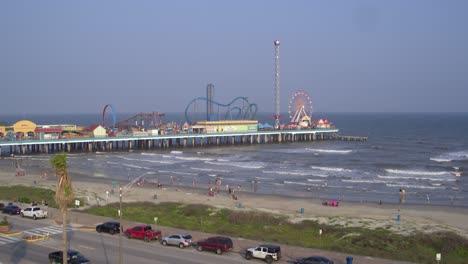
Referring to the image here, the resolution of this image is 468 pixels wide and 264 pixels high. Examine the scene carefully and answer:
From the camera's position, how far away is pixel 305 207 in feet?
133

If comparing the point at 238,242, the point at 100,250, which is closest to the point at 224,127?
the point at 238,242

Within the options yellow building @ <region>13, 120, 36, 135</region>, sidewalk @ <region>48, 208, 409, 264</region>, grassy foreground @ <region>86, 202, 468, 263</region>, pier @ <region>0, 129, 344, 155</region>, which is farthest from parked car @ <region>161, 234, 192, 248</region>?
yellow building @ <region>13, 120, 36, 135</region>

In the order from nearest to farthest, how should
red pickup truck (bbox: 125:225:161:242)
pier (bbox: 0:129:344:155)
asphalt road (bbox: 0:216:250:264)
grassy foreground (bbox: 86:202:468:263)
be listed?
asphalt road (bbox: 0:216:250:264) < grassy foreground (bbox: 86:202:468:263) < red pickup truck (bbox: 125:225:161:242) < pier (bbox: 0:129:344:155)

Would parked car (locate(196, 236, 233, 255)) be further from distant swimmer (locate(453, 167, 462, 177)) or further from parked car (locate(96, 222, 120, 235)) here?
distant swimmer (locate(453, 167, 462, 177))

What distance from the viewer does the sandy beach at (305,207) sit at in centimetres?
3325

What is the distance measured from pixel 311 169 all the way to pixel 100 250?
4640 centimetres

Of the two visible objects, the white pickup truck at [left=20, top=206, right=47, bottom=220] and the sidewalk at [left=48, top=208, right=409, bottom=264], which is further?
the white pickup truck at [left=20, top=206, right=47, bottom=220]

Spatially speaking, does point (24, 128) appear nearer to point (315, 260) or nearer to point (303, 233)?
point (303, 233)

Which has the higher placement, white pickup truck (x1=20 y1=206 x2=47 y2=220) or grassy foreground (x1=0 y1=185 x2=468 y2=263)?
white pickup truck (x1=20 y1=206 x2=47 y2=220)

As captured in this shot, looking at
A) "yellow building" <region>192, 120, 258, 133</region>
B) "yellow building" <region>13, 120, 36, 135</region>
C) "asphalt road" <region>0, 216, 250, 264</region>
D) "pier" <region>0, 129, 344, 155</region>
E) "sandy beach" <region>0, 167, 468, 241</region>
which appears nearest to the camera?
"asphalt road" <region>0, 216, 250, 264</region>

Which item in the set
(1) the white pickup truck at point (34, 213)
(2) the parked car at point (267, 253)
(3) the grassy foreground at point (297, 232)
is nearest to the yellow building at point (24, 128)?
(3) the grassy foreground at point (297, 232)

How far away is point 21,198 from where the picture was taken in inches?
1534

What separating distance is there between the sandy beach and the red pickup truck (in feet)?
35.1

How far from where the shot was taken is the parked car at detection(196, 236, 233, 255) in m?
24.2
